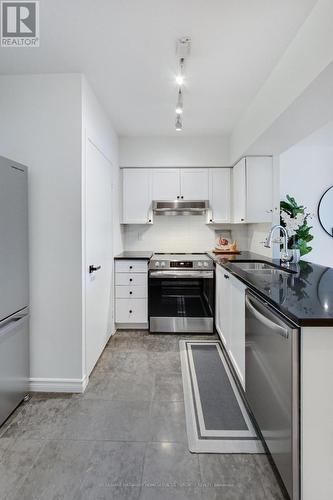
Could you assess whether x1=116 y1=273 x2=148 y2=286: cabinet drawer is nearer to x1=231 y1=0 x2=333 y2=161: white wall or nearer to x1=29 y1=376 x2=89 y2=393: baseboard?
x1=29 y1=376 x2=89 y2=393: baseboard

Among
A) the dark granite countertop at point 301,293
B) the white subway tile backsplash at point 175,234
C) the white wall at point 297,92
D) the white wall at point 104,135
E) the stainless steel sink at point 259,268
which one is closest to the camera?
the dark granite countertop at point 301,293

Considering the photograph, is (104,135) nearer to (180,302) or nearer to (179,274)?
(179,274)

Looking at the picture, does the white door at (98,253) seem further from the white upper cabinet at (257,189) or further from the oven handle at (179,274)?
the white upper cabinet at (257,189)

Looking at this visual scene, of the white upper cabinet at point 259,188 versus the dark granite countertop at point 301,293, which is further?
the white upper cabinet at point 259,188

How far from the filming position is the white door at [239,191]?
3.47 meters

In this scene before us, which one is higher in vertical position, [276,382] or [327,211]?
[327,211]

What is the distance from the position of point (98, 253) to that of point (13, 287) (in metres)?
0.94

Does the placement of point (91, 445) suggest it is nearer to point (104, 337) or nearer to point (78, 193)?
point (104, 337)

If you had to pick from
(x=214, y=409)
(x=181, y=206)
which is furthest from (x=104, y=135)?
(x=214, y=409)

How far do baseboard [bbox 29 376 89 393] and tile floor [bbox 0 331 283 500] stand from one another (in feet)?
0.19

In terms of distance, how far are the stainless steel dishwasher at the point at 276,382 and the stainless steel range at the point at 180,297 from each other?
63.8 inches

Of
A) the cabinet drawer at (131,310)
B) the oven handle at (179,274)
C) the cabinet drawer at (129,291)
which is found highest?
the oven handle at (179,274)

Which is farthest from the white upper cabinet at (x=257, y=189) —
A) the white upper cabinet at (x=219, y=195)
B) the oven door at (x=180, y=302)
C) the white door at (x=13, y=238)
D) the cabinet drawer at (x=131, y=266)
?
the white door at (x=13, y=238)

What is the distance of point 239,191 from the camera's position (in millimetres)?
3660
